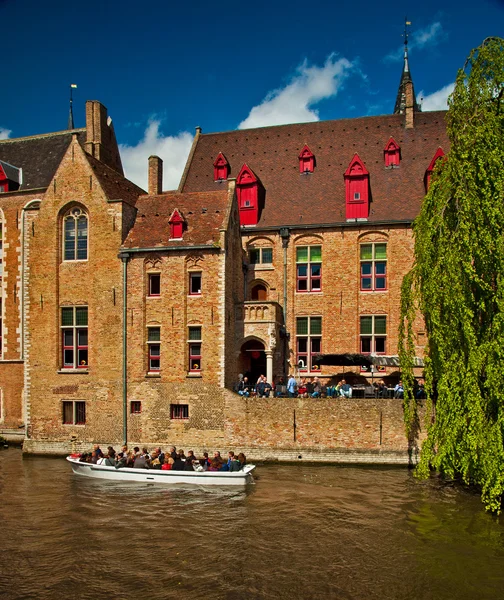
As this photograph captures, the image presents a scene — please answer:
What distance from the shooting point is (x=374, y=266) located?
1016 inches

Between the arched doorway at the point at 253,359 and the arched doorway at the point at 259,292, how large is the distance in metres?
2.77

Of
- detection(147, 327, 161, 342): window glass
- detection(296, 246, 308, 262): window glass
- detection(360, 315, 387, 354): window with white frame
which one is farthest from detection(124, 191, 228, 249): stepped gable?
detection(360, 315, 387, 354): window with white frame

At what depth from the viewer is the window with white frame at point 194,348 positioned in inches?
890

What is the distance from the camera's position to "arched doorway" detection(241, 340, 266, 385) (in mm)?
25422

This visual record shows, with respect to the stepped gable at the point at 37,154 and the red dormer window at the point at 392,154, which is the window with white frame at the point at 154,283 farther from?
the red dormer window at the point at 392,154

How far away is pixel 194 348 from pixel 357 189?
10734 millimetres

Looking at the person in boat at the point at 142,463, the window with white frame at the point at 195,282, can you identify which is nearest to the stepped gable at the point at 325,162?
the window with white frame at the point at 195,282

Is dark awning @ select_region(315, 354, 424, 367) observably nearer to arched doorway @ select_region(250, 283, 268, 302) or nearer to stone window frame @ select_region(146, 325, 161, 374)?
arched doorway @ select_region(250, 283, 268, 302)

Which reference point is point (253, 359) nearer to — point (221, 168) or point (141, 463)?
point (141, 463)

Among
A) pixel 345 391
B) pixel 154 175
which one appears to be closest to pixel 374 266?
pixel 345 391

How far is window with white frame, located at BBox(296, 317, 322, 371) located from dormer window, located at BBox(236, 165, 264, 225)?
5.40m

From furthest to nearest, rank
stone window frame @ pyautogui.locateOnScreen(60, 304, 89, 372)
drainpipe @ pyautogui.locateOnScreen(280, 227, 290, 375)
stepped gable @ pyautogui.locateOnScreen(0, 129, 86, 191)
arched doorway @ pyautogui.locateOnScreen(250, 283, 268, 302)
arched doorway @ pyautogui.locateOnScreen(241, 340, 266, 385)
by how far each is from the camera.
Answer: stepped gable @ pyautogui.locateOnScreen(0, 129, 86, 191), arched doorway @ pyautogui.locateOnScreen(250, 283, 268, 302), drainpipe @ pyautogui.locateOnScreen(280, 227, 290, 375), arched doorway @ pyautogui.locateOnScreen(241, 340, 266, 385), stone window frame @ pyautogui.locateOnScreen(60, 304, 89, 372)

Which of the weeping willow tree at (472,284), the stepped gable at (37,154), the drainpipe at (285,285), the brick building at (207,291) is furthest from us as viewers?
the stepped gable at (37,154)

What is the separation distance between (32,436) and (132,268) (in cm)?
801
